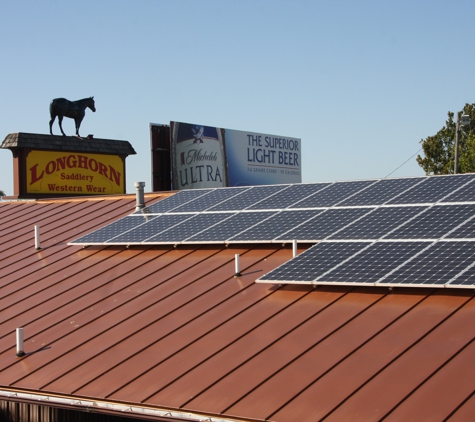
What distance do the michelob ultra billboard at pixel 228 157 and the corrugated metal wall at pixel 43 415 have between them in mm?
20451

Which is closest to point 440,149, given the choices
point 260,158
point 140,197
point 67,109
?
point 260,158

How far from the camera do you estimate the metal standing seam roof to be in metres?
9.48

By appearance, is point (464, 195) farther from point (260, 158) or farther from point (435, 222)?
point (260, 158)

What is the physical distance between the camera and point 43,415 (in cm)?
1333

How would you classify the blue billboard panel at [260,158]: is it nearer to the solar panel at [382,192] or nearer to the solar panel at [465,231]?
the solar panel at [382,192]

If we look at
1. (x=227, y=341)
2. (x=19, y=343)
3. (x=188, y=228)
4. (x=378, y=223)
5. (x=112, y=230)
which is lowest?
(x=19, y=343)

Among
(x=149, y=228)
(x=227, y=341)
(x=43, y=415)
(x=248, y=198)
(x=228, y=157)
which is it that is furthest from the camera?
(x=228, y=157)

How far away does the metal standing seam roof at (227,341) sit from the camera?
31.1 ft

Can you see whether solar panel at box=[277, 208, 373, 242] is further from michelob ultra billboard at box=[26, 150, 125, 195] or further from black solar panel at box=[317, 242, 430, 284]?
michelob ultra billboard at box=[26, 150, 125, 195]

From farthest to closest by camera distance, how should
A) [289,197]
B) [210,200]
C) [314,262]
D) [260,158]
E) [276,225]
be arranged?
1. [260,158]
2. [210,200]
3. [289,197]
4. [276,225]
5. [314,262]

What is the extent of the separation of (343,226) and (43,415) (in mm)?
6063

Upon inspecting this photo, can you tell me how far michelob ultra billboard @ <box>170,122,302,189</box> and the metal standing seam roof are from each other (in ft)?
59.0

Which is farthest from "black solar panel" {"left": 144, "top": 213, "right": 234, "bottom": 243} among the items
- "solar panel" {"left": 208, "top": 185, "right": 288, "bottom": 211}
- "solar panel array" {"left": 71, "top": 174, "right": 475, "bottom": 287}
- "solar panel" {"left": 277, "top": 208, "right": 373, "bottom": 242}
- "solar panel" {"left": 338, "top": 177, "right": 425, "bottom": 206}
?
"solar panel" {"left": 338, "top": 177, "right": 425, "bottom": 206}

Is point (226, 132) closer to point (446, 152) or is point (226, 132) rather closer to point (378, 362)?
point (378, 362)
